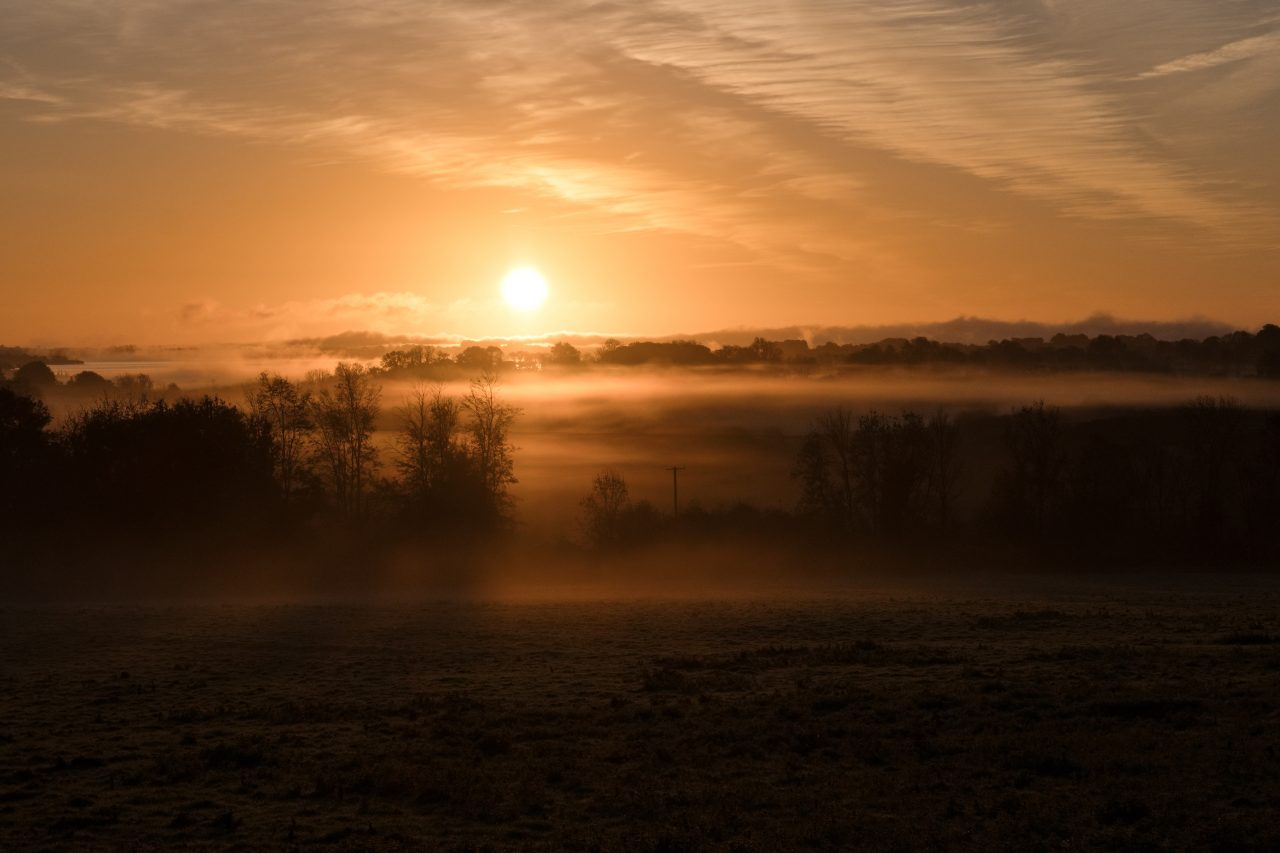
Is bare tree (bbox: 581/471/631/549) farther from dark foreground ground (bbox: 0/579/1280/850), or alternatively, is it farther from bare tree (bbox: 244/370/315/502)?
dark foreground ground (bbox: 0/579/1280/850)

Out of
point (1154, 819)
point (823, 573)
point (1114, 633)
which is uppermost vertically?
point (1154, 819)

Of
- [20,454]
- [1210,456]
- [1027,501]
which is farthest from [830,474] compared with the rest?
[20,454]

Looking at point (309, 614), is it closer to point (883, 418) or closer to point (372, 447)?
point (372, 447)

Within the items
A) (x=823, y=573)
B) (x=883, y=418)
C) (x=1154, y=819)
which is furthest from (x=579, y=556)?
(x=1154, y=819)

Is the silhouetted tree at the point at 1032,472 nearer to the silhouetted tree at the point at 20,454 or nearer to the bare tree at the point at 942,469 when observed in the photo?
the bare tree at the point at 942,469

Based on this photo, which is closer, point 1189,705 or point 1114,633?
point 1189,705

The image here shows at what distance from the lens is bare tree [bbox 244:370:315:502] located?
82250mm

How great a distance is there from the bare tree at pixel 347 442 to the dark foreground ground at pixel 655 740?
4999cm

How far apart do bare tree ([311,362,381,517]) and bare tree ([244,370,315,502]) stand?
1778 millimetres

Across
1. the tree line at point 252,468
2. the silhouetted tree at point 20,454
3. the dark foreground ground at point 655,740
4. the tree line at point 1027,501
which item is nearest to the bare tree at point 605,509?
the tree line at point 1027,501

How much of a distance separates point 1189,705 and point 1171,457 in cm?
9167

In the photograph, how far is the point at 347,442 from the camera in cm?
8744

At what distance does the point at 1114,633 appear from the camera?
33.7 meters

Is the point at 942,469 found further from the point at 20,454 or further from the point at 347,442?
the point at 20,454
